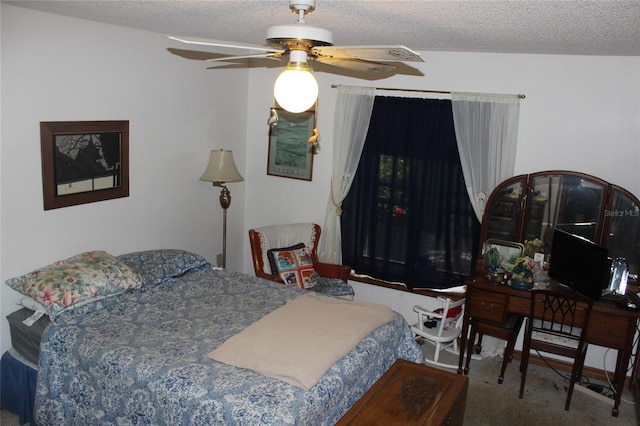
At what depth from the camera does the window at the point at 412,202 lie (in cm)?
456

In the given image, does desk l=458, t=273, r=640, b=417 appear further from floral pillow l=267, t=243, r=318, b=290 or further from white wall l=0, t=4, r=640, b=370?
floral pillow l=267, t=243, r=318, b=290

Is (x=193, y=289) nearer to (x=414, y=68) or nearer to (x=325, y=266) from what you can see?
(x=325, y=266)

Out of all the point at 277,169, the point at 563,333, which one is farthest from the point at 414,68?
the point at 563,333

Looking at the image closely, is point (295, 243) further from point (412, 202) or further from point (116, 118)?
point (116, 118)

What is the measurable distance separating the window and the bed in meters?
1.23

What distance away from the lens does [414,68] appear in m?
4.52

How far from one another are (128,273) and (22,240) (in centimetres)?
66

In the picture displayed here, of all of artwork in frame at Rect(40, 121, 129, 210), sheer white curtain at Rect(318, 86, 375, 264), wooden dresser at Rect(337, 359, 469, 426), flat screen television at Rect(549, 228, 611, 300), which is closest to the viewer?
wooden dresser at Rect(337, 359, 469, 426)

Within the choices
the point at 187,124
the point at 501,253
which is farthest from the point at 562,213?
the point at 187,124

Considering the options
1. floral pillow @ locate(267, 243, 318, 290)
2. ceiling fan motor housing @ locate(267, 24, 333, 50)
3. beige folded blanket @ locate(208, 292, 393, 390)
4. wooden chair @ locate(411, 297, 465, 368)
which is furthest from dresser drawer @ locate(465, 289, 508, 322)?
ceiling fan motor housing @ locate(267, 24, 333, 50)

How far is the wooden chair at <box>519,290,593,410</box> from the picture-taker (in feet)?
12.4

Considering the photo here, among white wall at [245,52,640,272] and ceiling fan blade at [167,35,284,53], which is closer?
ceiling fan blade at [167,35,284,53]

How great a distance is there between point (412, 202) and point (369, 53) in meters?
2.64

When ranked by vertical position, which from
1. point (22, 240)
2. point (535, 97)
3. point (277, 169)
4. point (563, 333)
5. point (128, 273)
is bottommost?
point (563, 333)
